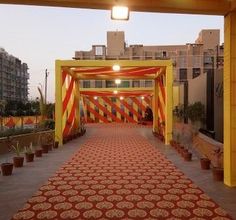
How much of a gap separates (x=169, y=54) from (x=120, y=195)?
4279 centimetres

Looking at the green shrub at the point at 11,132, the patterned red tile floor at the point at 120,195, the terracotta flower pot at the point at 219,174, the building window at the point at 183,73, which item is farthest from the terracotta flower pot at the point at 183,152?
the building window at the point at 183,73

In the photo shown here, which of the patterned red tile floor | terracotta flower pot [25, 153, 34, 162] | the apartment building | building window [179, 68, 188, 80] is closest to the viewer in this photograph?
the patterned red tile floor

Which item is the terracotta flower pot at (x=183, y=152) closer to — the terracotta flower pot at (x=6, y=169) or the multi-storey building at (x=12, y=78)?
the terracotta flower pot at (x=6, y=169)

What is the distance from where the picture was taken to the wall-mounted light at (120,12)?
4.08 metres

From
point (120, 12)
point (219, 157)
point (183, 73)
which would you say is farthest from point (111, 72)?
point (183, 73)

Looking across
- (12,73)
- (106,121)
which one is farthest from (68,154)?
(12,73)

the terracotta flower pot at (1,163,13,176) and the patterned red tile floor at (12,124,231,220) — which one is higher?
the terracotta flower pot at (1,163,13,176)

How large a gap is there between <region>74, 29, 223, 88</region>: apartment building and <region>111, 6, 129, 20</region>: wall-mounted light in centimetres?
3831

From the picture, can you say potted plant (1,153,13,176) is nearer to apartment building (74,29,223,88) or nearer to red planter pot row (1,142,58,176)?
red planter pot row (1,142,58,176)

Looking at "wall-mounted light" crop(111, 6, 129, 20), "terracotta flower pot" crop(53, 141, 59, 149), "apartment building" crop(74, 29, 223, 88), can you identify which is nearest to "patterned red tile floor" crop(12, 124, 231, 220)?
"wall-mounted light" crop(111, 6, 129, 20)

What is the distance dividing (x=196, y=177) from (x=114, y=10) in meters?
3.00

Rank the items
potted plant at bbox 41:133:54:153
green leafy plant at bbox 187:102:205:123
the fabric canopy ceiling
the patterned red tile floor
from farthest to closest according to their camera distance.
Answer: the fabric canopy ceiling, green leafy plant at bbox 187:102:205:123, potted plant at bbox 41:133:54:153, the patterned red tile floor

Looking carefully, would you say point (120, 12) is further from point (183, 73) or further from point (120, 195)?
point (183, 73)

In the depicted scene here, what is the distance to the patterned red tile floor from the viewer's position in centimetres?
337
